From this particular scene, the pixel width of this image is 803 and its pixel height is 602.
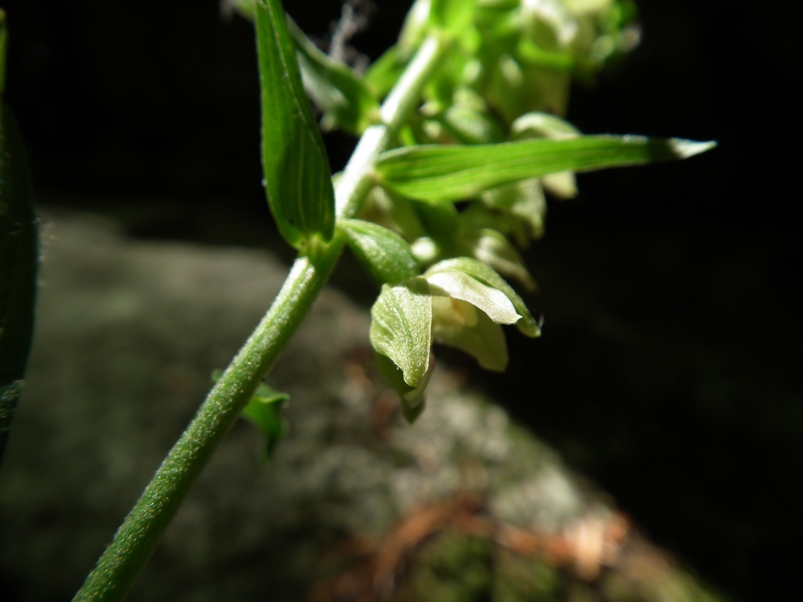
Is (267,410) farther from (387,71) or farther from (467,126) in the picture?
(387,71)

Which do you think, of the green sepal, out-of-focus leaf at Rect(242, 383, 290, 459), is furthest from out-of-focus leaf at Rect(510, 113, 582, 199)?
out-of-focus leaf at Rect(242, 383, 290, 459)

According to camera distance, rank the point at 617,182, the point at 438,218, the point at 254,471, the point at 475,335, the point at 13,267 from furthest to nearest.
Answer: the point at 617,182, the point at 254,471, the point at 438,218, the point at 475,335, the point at 13,267

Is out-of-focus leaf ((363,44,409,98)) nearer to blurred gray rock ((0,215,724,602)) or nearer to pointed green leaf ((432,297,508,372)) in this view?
pointed green leaf ((432,297,508,372))

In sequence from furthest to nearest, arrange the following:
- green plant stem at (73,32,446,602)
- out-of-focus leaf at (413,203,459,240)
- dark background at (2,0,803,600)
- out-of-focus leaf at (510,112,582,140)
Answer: dark background at (2,0,803,600) < out-of-focus leaf at (510,112,582,140) < out-of-focus leaf at (413,203,459,240) < green plant stem at (73,32,446,602)

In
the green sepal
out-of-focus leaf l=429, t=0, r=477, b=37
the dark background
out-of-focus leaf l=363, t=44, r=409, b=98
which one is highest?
out-of-focus leaf l=429, t=0, r=477, b=37

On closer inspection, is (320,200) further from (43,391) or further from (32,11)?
(32,11)

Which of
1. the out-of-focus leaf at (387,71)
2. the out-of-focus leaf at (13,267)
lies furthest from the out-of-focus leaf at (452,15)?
the out-of-focus leaf at (13,267)

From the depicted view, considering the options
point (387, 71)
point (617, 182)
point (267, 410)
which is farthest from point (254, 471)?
point (617, 182)
